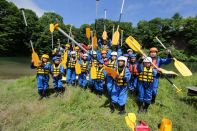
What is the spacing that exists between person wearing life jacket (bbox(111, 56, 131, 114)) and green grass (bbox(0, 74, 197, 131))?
32 cm

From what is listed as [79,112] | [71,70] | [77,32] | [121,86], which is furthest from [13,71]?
[77,32]

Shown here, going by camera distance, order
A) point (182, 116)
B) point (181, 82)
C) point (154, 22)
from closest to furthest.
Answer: point (182, 116), point (181, 82), point (154, 22)

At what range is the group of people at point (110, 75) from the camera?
7.03 m

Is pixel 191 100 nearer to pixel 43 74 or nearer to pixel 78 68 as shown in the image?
pixel 78 68

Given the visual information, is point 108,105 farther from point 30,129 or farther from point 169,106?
point 30,129

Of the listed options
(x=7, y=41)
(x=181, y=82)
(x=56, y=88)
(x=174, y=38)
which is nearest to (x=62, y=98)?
(x=56, y=88)

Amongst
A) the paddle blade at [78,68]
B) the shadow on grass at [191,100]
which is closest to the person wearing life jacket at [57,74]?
the paddle blade at [78,68]

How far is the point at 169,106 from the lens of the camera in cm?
787

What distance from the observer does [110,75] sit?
7207 millimetres

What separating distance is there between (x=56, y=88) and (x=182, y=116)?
12.7 ft

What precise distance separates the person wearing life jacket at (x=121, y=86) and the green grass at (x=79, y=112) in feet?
1.03

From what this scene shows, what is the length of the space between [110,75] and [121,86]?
419mm

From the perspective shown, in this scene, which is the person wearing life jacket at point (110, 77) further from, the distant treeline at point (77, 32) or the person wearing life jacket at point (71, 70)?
the distant treeline at point (77, 32)

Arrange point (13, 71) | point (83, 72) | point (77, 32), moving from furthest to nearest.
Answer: point (77, 32)
point (13, 71)
point (83, 72)
